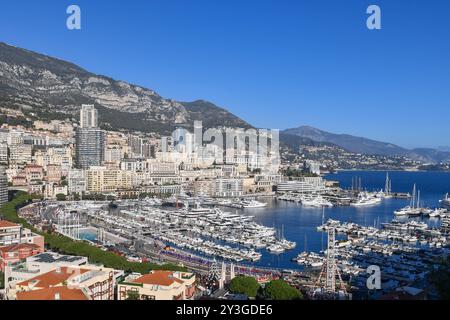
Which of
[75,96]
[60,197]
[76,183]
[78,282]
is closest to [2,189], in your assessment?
[60,197]

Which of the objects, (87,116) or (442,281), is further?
(87,116)

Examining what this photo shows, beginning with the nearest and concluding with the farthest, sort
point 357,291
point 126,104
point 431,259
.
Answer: point 357,291
point 431,259
point 126,104

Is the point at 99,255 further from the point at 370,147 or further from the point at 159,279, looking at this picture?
the point at 370,147

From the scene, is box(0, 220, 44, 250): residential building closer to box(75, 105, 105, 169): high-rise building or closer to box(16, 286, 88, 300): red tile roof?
box(16, 286, 88, 300): red tile roof

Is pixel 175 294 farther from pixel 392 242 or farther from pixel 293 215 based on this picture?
pixel 293 215
